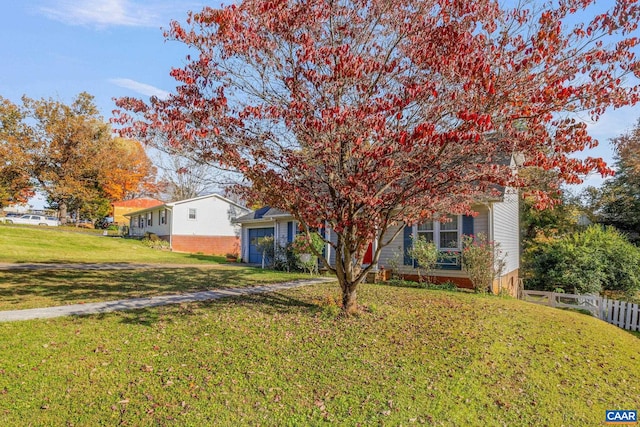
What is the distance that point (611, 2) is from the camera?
15.3 feet

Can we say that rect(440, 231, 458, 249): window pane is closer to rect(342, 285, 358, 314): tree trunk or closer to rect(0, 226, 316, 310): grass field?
rect(0, 226, 316, 310): grass field

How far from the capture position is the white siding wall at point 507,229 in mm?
12246

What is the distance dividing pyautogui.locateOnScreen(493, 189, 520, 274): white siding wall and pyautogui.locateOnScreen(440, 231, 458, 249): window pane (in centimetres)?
123

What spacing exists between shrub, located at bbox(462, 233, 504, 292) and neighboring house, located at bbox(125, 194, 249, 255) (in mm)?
20923

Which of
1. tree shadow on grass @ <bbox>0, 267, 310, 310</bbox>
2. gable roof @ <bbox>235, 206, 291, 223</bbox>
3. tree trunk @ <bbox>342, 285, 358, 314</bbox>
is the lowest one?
tree shadow on grass @ <bbox>0, 267, 310, 310</bbox>

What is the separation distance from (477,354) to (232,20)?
6245 mm

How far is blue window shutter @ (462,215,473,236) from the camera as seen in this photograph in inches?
472

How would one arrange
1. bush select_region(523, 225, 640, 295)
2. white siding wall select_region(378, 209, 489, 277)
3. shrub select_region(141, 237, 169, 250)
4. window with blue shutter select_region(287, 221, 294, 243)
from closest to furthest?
white siding wall select_region(378, 209, 489, 277) → bush select_region(523, 225, 640, 295) → window with blue shutter select_region(287, 221, 294, 243) → shrub select_region(141, 237, 169, 250)

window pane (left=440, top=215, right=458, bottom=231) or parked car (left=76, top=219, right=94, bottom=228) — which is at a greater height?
parked car (left=76, top=219, right=94, bottom=228)

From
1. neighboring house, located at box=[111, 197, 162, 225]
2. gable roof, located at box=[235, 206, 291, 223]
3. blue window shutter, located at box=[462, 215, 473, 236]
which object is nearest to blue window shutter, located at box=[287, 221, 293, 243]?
gable roof, located at box=[235, 206, 291, 223]

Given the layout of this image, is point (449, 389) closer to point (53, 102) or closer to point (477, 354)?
point (477, 354)

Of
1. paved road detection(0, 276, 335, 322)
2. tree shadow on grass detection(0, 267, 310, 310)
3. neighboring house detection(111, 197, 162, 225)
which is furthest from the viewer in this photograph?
neighboring house detection(111, 197, 162, 225)

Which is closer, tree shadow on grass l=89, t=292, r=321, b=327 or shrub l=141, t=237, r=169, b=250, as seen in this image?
tree shadow on grass l=89, t=292, r=321, b=327

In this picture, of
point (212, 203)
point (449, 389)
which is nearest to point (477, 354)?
point (449, 389)
